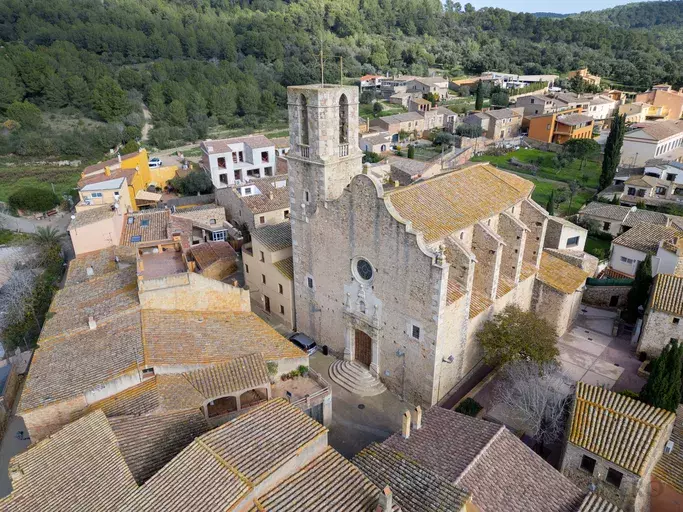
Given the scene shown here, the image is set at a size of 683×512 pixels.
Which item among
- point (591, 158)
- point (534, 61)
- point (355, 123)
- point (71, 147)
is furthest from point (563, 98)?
point (71, 147)

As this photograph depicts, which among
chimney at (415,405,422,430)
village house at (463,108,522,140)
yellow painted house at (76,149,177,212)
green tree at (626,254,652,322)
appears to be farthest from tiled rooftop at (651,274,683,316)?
village house at (463,108,522,140)

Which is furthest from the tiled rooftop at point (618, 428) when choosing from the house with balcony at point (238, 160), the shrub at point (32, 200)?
the shrub at point (32, 200)

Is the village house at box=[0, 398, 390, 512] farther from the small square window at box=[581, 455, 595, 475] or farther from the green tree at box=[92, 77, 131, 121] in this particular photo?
the green tree at box=[92, 77, 131, 121]

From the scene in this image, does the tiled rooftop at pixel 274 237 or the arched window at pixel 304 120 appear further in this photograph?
the tiled rooftop at pixel 274 237

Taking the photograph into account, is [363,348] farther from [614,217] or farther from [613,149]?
[613,149]

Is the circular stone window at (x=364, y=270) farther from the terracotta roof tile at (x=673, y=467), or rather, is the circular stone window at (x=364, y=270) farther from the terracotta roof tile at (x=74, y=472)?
the terracotta roof tile at (x=673, y=467)

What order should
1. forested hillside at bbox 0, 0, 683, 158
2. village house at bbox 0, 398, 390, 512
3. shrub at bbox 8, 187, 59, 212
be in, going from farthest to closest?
forested hillside at bbox 0, 0, 683, 158
shrub at bbox 8, 187, 59, 212
village house at bbox 0, 398, 390, 512
